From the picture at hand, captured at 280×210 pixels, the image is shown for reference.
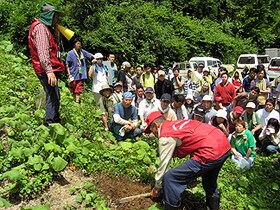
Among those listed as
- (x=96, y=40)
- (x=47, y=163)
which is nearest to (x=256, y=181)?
(x=47, y=163)

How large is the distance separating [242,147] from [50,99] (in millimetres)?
3801

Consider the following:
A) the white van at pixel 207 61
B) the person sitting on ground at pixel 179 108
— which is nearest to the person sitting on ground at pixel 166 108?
the person sitting on ground at pixel 179 108

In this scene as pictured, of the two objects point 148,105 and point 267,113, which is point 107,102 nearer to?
point 148,105

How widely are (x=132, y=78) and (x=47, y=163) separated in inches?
266

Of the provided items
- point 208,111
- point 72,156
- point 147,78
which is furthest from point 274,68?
point 72,156

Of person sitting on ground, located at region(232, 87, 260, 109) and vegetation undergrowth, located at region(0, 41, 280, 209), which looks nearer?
vegetation undergrowth, located at region(0, 41, 280, 209)

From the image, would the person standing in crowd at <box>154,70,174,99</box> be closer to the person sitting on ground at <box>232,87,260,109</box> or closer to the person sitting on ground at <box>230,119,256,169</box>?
the person sitting on ground at <box>232,87,260,109</box>

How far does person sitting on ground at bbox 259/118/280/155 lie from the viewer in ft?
25.5

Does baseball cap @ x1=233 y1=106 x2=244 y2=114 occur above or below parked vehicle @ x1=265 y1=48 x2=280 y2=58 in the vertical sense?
above

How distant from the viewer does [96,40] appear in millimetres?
14836

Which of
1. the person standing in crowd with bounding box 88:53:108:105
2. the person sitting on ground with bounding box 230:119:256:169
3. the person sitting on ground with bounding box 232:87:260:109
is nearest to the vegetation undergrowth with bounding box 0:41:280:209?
the person sitting on ground with bounding box 230:119:256:169

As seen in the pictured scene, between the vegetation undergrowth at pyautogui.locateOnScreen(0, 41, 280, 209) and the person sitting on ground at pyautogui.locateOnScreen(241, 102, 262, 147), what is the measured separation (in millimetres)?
682

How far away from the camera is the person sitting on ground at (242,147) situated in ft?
Answer: 22.6

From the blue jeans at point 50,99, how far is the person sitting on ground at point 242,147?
11.5 ft
